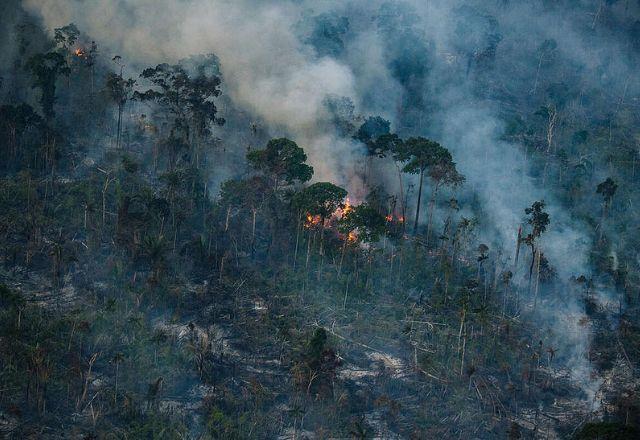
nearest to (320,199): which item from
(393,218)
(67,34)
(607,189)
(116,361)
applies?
(393,218)

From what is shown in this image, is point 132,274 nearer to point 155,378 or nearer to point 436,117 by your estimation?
point 155,378

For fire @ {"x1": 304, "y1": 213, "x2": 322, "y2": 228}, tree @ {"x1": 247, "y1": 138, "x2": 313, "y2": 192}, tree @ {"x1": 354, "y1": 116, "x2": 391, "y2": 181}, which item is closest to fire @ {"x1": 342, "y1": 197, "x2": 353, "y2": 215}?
fire @ {"x1": 304, "y1": 213, "x2": 322, "y2": 228}

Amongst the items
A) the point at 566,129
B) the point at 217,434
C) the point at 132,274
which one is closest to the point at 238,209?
the point at 132,274

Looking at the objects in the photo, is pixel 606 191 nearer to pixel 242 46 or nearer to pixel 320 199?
pixel 320 199

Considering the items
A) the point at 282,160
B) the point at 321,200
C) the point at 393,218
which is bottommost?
the point at 393,218

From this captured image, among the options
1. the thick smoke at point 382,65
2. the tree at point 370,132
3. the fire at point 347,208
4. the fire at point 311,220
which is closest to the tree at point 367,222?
the fire at point 347,208
